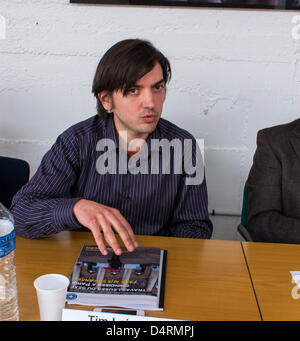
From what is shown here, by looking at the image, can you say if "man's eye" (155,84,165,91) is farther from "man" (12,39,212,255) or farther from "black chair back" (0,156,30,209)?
"black chair back" (0,156,30,209)

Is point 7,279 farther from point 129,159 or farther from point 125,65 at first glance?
point 125,65

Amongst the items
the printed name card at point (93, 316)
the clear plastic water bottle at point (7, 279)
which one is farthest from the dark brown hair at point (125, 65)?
the printed name card at point (93, 316)

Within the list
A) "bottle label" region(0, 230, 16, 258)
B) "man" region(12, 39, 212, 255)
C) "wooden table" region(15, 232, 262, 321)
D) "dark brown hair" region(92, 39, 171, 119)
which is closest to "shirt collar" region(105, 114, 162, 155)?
"man" region(12, 39, 212, 255)

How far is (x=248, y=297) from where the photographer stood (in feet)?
3.14

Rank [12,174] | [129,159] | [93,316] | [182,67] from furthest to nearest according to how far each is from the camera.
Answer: [182,67] < [12,174] < [129,159] < [93,316]

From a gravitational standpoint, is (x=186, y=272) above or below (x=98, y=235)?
below

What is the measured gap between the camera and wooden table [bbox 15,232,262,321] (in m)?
0.90

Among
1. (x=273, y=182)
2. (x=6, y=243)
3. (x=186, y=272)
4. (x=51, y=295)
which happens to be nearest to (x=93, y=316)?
(x=51, y=295)

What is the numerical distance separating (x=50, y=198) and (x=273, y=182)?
854 millimetres

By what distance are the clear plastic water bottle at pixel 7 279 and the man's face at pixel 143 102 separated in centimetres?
60

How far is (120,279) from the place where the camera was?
0.99 meters

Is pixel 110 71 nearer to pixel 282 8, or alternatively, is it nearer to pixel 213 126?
pixel 213 126

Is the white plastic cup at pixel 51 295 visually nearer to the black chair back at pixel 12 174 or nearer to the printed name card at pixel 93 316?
the printed name card at pixel 93 316

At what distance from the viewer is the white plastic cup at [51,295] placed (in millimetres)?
781
